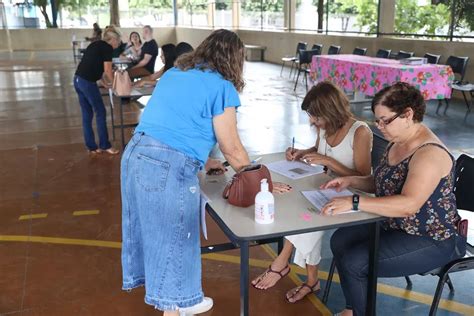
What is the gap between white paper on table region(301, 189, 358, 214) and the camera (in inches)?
90.9

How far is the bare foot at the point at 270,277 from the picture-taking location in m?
3.09

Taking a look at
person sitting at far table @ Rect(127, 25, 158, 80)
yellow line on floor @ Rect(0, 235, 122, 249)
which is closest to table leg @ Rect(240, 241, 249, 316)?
yellow line on floor @ Rect(0, 235, 122, 249)

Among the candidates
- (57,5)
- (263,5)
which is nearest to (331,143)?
(263,5)

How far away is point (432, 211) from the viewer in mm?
2293

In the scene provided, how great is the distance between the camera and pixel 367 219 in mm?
2160

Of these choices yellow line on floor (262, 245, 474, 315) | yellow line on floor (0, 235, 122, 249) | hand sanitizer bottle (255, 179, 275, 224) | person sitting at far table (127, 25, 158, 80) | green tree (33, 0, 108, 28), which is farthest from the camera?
green tree (33, 0, 108, 28)

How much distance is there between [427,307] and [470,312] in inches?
8.8

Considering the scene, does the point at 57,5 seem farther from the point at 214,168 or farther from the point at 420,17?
the point at 214,168

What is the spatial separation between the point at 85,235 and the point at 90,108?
2529 millimetres

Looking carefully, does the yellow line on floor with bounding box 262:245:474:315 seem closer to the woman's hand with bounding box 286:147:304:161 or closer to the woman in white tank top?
the woman in white tank top

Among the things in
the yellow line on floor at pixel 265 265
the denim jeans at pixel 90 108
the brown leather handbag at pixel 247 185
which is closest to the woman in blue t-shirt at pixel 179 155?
the brown leather handbag at pixel 247 185

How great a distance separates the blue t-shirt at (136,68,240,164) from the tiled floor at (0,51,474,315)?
3.92 ft

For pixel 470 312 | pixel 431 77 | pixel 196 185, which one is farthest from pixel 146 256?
pixel 431 77

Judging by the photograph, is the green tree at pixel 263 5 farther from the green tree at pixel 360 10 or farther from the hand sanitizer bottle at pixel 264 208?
the hand sanitizer bottle at pixel 264 208
